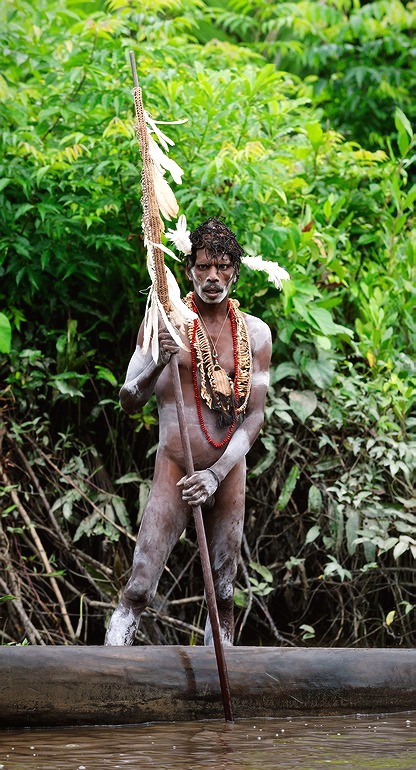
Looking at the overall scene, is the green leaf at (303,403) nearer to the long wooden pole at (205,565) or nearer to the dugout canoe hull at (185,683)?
the long wooden pole at (205,565)

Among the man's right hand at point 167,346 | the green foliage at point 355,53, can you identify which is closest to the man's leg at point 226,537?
the man's right hand at point 167,346

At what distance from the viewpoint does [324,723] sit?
151 inches

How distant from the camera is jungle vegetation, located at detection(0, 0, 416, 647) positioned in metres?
5.79

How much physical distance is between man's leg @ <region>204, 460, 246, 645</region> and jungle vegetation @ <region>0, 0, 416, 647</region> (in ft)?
4.43

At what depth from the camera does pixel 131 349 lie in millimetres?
6344

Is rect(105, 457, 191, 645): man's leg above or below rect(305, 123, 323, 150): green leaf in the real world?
below

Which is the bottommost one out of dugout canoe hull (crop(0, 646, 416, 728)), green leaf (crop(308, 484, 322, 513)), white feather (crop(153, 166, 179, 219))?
green leaf (crop(308, 484, 322, 513))

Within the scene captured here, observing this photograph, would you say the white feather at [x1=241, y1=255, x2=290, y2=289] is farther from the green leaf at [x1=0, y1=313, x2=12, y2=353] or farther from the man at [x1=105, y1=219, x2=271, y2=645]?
the green leaf at [x1=0, y1=313, x2=12, y2=353]

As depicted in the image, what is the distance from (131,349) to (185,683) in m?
2.88

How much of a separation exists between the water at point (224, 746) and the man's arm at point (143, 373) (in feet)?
3.96

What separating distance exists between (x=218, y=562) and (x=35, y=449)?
1.98m

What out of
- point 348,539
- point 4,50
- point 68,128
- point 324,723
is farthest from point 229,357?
point 4,50

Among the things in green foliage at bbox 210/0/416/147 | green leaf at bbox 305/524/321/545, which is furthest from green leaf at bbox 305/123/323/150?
green foliage at bbox 210/0/416/147

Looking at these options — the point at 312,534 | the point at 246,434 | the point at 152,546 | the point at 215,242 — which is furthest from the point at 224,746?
the point at 312,534
